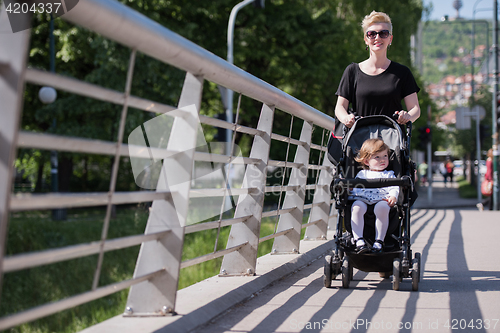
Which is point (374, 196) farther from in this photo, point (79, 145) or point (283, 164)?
point (79, 145)

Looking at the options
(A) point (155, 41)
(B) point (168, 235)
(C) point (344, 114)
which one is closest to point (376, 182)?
(C) point (344, 114)

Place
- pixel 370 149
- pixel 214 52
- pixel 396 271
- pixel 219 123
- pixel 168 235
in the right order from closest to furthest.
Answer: pixel 168 235
pixel 219 123
pixel 396 271
pixel 370 149
pixel 214 52

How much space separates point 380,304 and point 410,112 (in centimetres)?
180

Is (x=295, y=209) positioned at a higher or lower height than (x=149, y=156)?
lower

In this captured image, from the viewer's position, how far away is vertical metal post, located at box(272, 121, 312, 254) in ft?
20.6

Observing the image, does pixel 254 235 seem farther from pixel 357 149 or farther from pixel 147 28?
pixel 147 28

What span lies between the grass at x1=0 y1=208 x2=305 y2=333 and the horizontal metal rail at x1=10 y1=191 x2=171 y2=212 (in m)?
14.5

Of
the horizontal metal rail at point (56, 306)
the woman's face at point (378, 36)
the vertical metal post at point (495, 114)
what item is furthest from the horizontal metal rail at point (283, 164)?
the vertical metal post at point (495, 114)

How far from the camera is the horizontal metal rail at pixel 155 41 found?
2486 mm

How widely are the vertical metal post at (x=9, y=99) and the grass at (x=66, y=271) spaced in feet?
50.7

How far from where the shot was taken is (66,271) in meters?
19.9

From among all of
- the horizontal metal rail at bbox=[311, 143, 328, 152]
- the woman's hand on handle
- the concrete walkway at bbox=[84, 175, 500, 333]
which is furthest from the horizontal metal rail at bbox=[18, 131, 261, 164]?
the horizontal metal rail at bbox=[311, 143, 328, 152]

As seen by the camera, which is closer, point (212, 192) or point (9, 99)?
point (9, 99)

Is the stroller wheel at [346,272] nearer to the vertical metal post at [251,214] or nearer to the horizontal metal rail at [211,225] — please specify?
the vertical metal post at [251,214]
